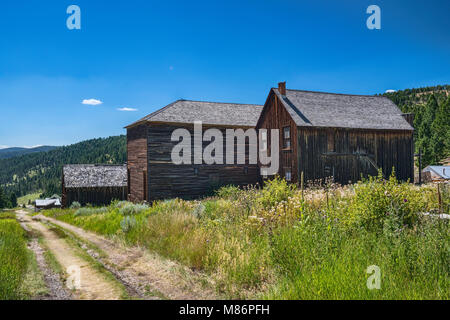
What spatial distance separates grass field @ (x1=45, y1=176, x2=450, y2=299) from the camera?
4.46 meters

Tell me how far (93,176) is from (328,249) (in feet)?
129

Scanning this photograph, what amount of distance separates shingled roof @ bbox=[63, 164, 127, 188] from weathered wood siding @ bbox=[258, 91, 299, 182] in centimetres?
2161

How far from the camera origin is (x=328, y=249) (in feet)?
18.5

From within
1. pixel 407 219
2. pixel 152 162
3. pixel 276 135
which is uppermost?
pixel 276 135

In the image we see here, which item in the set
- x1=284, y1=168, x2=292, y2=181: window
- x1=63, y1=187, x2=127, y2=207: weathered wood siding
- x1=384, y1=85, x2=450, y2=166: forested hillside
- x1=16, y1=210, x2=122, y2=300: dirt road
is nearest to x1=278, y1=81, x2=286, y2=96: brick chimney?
x1=284, y1=168, x2=292, y2=181: window

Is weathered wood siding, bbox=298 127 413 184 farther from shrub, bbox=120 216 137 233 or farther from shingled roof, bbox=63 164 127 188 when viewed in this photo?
shingled roof, bbox=63 164 127 188

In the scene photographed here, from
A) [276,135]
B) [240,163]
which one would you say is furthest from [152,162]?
[276,135]

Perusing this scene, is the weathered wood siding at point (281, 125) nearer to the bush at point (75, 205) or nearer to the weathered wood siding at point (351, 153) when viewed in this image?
the weathered wood siding at point (351, 153)

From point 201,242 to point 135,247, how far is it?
10.2 feet

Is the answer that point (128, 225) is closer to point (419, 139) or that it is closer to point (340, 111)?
point (340, 111)

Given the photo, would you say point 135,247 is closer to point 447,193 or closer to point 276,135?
point 447,193

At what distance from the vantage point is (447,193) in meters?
9.86

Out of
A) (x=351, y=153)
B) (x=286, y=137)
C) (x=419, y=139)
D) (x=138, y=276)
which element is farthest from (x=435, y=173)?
(x=138, y=276)

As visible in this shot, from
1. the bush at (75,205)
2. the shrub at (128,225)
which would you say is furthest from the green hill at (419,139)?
the shrub at (128,225)
